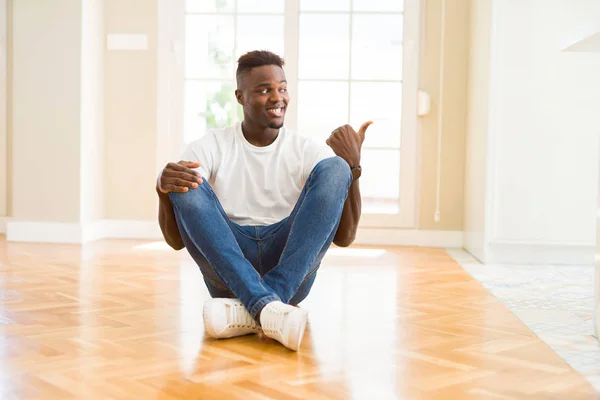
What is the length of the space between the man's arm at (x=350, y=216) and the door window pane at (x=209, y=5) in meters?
3.37

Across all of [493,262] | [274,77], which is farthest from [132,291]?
[493,262]

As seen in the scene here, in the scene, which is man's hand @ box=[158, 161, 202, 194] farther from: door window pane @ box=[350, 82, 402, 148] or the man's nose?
door window pane @ box=[350, 82, 402, 148]

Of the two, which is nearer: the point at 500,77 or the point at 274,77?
the point at 274,77

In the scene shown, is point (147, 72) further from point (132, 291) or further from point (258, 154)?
point (258, 154)

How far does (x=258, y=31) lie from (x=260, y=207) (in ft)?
10.5

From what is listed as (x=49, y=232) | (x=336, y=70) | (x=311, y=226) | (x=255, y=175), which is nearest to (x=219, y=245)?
(x=311, y=226)

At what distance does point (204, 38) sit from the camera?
5703 mm

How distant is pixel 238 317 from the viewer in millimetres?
2393

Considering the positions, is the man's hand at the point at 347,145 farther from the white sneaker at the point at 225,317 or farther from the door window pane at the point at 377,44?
the door window pane at the point at 377,44

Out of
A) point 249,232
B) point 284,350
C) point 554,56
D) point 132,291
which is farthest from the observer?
point 554,56

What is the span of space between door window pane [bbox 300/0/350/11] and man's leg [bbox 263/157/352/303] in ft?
10.8

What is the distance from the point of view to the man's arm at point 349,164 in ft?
8.59

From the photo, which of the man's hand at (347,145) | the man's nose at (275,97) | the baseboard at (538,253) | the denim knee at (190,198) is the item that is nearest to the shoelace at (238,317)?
the denim knee at (190,198)

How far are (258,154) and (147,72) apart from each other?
318 cm
